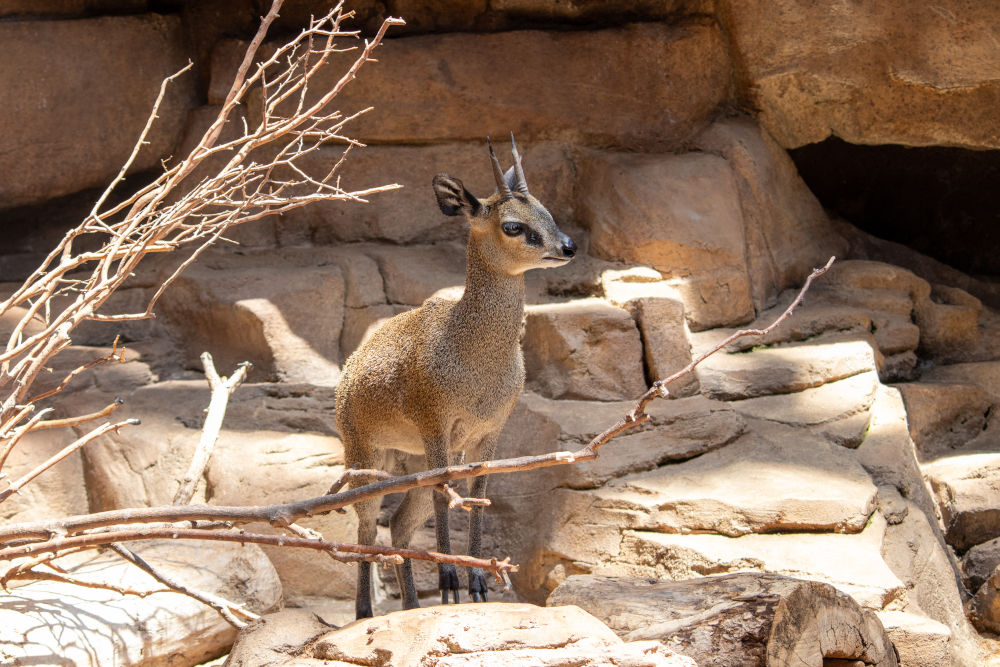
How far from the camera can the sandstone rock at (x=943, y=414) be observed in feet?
21.5

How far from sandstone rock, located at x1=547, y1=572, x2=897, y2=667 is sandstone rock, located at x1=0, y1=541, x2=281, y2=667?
164 cm

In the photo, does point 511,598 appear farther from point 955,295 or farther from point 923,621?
point 955,295

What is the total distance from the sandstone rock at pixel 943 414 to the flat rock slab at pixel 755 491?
1521 millimetres

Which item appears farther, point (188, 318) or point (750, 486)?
point (188, 318)

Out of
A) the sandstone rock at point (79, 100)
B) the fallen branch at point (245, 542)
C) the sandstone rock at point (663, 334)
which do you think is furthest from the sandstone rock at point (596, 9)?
the fallen branch at point (245, 542)

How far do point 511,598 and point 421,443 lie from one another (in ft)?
4.30

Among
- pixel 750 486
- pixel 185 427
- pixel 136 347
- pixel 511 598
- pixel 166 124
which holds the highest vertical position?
pixel 166 124

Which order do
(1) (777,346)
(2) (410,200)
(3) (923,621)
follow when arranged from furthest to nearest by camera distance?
(2) (410,200)
(1) (777,346)
(3) (923,621)

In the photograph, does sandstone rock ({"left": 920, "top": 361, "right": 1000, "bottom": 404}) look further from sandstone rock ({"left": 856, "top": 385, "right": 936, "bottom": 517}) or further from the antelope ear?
the antelope ear

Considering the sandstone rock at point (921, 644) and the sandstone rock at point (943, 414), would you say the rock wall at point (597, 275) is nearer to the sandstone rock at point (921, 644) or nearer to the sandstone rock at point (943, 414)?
the sandstone rock at point (943, 414)

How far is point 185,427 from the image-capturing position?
218 inches

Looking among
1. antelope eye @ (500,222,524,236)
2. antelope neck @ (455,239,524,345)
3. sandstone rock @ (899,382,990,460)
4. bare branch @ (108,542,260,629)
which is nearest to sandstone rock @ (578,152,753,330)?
sandstone rock @ (899,382,990,460)

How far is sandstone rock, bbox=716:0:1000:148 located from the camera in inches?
254

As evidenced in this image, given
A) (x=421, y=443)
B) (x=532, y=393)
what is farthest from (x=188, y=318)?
(x=421, y=443)
